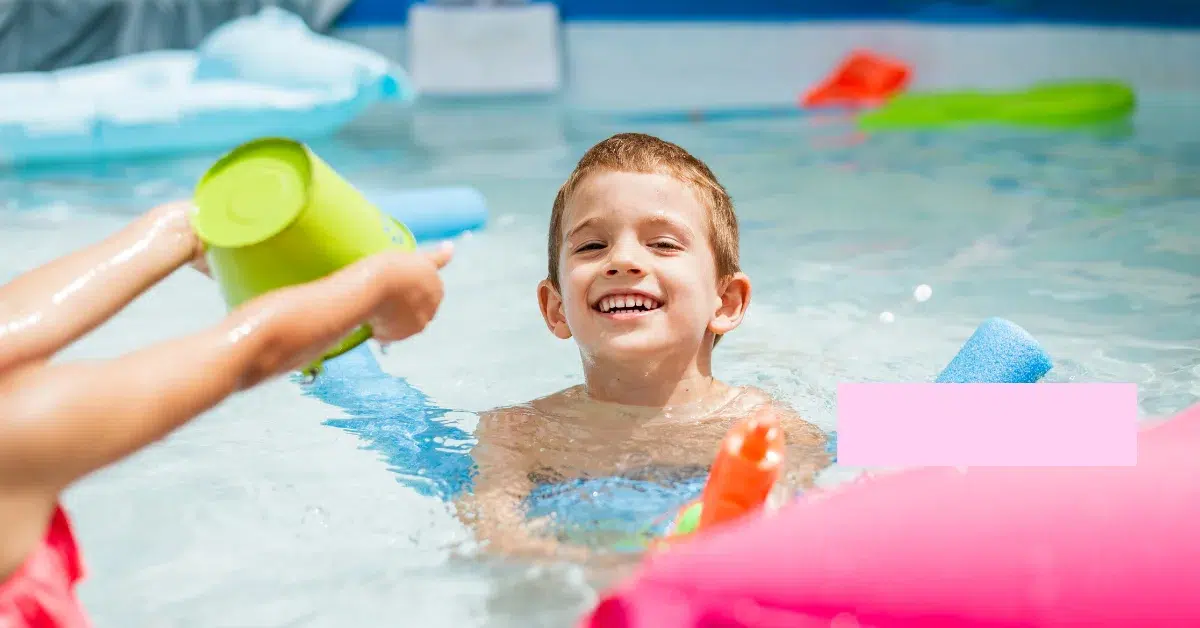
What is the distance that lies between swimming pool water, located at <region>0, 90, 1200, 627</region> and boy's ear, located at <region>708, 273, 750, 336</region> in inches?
10.6

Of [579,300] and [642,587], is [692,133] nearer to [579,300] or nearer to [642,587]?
[579,300]

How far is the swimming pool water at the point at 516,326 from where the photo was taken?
1659 mm

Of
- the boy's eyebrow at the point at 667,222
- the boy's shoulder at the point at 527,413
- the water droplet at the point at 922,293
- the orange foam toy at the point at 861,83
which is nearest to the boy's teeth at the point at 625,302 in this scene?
the boy's eyebrow at the point at 667,222

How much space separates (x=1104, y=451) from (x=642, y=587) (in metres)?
0.51

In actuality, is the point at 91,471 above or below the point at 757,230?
below

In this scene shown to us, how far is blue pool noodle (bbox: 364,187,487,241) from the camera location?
371cm

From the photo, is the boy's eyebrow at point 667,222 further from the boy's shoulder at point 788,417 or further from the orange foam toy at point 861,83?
the orange foam toy at point 861,83

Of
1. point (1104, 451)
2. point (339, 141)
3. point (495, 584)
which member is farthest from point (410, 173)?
point (1104, 451)

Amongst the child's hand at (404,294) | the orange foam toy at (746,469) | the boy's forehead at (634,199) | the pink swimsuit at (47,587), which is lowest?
the pink swimsuit at (47,587)

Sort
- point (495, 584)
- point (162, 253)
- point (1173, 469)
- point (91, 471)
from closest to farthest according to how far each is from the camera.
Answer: point (91, 471), point (1173, 469), point (162, 253), point (495, 584)

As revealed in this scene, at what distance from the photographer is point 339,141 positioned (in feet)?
20.8

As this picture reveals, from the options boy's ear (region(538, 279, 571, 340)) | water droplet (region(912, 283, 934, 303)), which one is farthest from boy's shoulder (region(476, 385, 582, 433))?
water droplet (region(912, 283, 934, 303))

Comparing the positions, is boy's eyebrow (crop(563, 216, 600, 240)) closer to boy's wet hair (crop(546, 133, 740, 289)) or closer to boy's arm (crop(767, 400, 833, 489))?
boy's wet hair (crop(546, 133, 740, 289))

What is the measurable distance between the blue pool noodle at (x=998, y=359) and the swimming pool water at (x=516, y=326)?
1.03 ft
